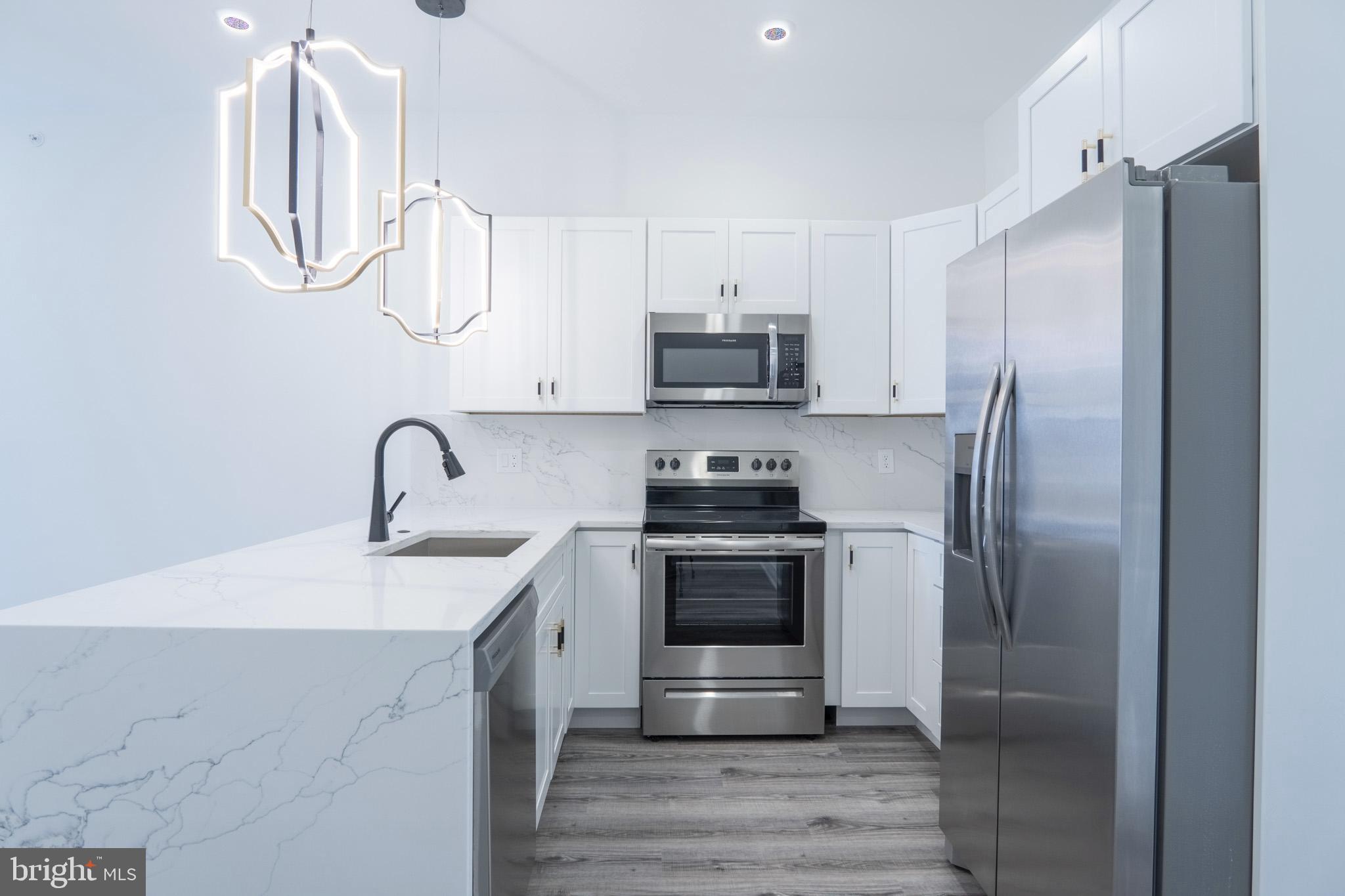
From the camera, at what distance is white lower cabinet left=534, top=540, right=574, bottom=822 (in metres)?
2.00

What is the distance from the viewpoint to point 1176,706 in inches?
50.1

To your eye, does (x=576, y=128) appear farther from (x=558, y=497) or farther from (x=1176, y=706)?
(x=1176, y=706)

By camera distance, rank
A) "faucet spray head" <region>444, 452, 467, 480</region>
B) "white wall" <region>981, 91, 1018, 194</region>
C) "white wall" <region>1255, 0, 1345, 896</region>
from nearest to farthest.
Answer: "white wall" <region>1255, 0, 1345, 896</region> → "faucet spray head" <region>444, 452, 467, 480</region> → "white wall" <region>981, 91, 1018, 194</region>

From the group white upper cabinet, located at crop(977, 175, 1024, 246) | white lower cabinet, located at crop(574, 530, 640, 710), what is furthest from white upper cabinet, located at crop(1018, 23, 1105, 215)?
white lower cabinet, located at crop(574, 530, 640, 710)

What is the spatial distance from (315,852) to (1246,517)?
178 centimetres

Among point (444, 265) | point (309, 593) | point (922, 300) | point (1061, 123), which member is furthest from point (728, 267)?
point (309, 593)

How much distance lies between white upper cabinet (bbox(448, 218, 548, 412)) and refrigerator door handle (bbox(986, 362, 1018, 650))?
6.59 ft

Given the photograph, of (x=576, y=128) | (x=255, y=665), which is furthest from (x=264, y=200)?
(x=255, y=665)

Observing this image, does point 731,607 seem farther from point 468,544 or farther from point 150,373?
point 150,373

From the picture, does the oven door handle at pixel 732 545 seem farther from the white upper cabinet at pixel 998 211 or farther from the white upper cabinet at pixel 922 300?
the white upper cabinet at pixel 998 211

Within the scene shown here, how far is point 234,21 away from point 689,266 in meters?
1.97

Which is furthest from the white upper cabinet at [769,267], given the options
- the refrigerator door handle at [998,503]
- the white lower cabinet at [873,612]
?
the refrigerator door handle at [998,503]

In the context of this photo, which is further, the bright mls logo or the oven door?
the oven door

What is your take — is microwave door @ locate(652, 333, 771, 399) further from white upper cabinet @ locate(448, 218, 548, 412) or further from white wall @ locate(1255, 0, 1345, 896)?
white wall @ locate(1255, 0, 1345, 896)
